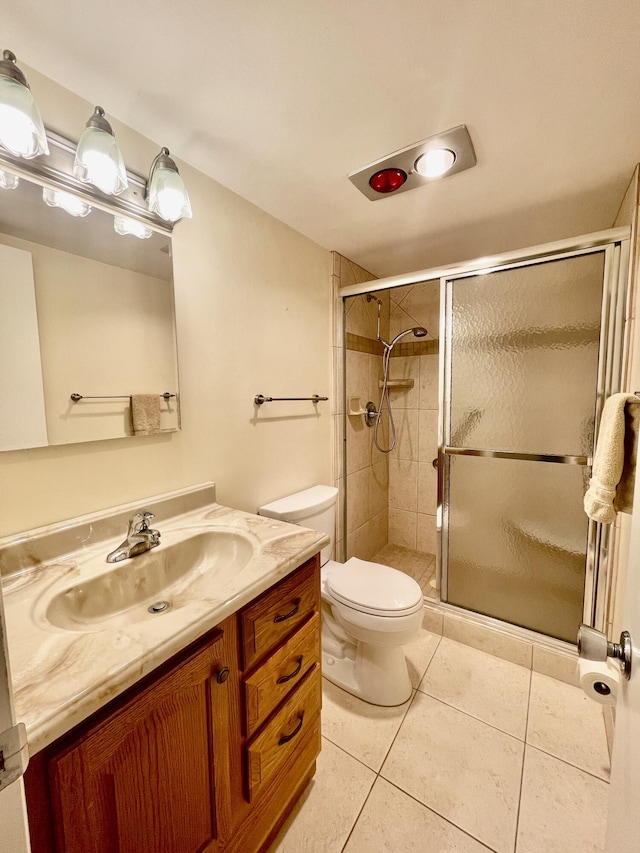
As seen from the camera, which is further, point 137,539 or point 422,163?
point 422,163

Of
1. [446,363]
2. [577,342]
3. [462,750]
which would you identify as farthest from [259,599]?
[577,342]

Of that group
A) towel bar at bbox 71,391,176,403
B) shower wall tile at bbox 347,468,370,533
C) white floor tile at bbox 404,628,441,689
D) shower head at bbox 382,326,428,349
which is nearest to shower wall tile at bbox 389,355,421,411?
shower head at bbox 382,326,428,349

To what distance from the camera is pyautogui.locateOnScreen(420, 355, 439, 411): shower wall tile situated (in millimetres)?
2479

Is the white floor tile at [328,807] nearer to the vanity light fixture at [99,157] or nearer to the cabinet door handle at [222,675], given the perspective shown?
the cabinet door handle at [222,675]

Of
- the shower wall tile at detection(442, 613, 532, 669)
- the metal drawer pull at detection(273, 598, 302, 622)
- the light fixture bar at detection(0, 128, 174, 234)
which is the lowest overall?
the shower wall tile at detection(442, 613, 532, 669)

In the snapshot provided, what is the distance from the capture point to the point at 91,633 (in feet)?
2.05

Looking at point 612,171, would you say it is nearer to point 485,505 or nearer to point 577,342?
point 577,342

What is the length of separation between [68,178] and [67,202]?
6 centimetres

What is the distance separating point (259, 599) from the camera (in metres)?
0.83

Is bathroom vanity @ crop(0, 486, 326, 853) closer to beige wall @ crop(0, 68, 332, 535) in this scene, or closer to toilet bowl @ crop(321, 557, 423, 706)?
beige wall @ crop(0, 68, 332, 535)

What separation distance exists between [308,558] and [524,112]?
1.49 metres

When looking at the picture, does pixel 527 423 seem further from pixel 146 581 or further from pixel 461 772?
pixel 146 581

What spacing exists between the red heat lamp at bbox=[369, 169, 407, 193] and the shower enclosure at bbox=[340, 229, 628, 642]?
1.72 ft

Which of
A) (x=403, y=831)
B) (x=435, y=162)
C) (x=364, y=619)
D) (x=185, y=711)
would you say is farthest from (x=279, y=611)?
(x=435, y=162)
